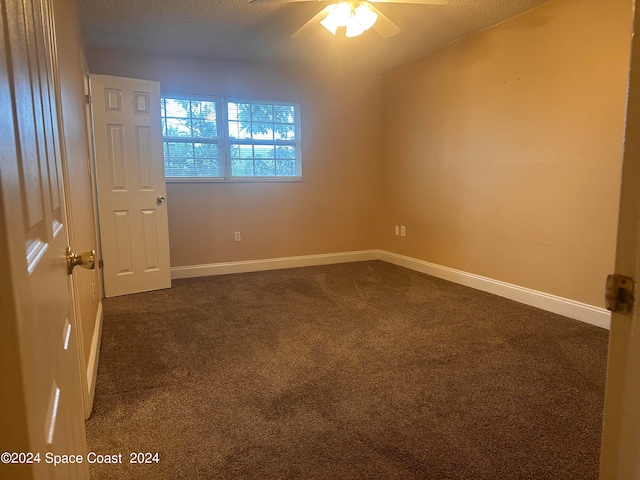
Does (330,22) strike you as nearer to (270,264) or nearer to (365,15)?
(365,15)

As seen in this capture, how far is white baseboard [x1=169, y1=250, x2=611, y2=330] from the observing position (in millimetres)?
3086

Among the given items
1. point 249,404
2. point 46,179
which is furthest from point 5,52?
point 249,404

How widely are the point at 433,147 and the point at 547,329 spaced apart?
2.27 metres

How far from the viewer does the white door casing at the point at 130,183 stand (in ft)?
12.0

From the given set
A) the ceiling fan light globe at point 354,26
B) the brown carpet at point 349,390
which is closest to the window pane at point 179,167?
the brown carpet at point 349,390

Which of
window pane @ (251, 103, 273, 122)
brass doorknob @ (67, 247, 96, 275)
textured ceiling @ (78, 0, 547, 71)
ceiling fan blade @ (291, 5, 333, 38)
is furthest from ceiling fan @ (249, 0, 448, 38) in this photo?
brass doorknob @ (67, 247, 96, 275)

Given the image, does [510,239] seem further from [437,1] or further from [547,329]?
[437,1]

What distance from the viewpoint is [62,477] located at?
2.18 ft

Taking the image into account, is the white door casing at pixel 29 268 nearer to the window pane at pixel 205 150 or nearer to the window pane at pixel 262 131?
the window pane at pixel 205 150

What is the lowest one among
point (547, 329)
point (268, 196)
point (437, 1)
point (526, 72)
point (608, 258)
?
point (547, 329)

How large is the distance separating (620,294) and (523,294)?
3.29 meters

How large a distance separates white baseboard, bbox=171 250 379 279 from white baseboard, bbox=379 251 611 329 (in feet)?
2.33

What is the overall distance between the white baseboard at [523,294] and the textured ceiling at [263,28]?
233cm

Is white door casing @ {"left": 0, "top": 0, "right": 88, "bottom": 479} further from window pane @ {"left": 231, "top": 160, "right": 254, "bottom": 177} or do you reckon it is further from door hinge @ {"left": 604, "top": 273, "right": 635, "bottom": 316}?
window pane @ {"left": 231, "top": 160, "right": 254, "bottom": 177}
